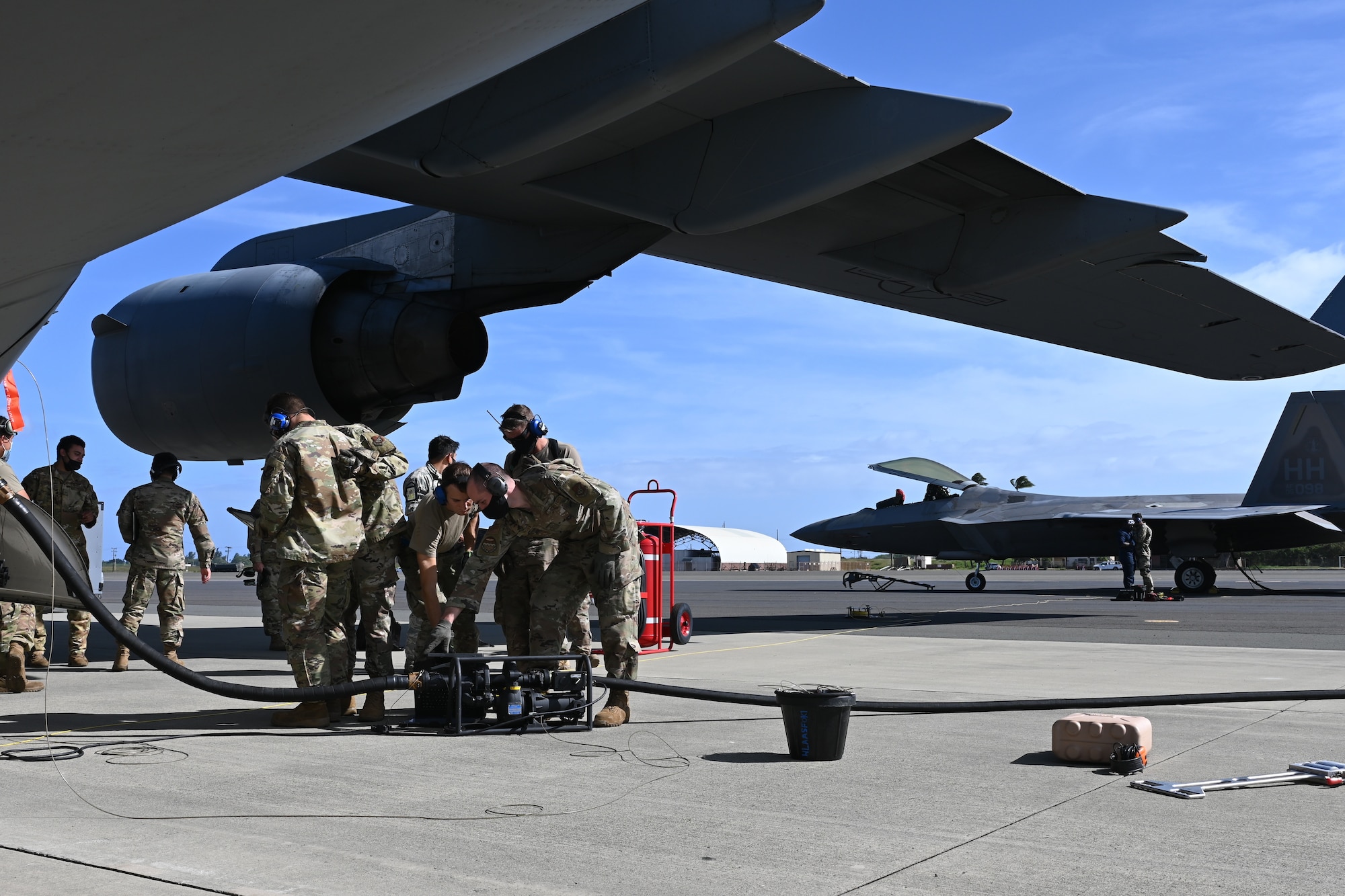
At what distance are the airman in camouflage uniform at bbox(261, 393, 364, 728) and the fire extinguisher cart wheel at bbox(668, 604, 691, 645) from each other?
5.54 m

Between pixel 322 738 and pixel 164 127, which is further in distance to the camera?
pixel 322 738

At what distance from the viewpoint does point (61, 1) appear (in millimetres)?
1518

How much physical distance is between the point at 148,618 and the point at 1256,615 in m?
17.3

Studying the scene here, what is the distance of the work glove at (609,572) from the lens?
618 centimetres

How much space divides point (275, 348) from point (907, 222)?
20.0 ft

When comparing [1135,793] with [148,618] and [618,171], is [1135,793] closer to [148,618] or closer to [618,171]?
[618,171]

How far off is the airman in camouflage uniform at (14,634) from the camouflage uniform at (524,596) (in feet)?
11.2

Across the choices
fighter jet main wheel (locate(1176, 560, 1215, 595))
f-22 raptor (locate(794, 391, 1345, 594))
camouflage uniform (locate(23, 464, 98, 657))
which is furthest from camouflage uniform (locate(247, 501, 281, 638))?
fighter jet main wheel (locate(1176, 560, 1215, 595))

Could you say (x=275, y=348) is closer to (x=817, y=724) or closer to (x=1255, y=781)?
(x=817, y=724)

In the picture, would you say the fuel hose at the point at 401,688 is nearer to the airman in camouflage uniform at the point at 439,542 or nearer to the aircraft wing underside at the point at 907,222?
the airman in camouflage uniform at the point at 439,542

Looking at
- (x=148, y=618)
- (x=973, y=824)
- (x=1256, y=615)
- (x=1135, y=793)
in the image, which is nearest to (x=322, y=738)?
(x=973, y=824)

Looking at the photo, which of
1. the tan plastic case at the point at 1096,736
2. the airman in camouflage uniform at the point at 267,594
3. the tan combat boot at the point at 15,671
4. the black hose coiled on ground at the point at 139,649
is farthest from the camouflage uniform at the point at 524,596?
the airman in camouflage uniform at the point at 267,594

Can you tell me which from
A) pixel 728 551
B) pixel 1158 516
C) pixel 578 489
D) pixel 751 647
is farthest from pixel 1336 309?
pixel 728 551

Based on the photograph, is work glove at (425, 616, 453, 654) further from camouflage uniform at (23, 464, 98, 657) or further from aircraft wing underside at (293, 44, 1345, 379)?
camouflage uniform at (23, 464, 98, 657)
